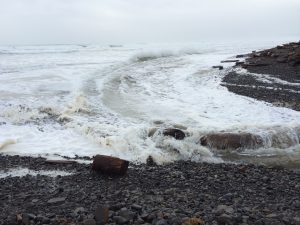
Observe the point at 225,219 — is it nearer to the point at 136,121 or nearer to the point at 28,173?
the point at 28,173

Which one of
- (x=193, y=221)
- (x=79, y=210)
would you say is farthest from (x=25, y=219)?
(x=193, y=221)

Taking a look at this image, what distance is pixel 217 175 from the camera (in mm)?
5871

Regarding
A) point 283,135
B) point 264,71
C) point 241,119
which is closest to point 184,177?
point 283,135

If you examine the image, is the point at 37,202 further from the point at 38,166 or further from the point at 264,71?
the point at 264,71

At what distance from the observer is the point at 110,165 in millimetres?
5699

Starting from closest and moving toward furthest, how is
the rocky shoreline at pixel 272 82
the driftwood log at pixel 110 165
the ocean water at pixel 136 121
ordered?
the driftwood log at pixel 110 165, the ocean water at pixel 136 121, the rocky shoreline at pixel 272 82

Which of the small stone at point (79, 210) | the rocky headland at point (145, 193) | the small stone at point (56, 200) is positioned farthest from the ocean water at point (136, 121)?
the small stone at point (79, 210)

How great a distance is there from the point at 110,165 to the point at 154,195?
1.04 metres

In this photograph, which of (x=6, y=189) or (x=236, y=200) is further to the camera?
(x=6, y=189)

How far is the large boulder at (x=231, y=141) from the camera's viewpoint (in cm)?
770

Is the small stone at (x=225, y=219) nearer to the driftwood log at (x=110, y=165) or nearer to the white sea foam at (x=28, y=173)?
the driftwood log at (x=110, y=165)

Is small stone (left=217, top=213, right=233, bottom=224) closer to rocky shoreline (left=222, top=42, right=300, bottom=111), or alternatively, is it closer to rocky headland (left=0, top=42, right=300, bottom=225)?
rocky headland (left=0, top=42, right=300, bottom=225)

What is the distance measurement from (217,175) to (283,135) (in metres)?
2.86

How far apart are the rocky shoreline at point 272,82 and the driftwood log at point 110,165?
20.2 feet
